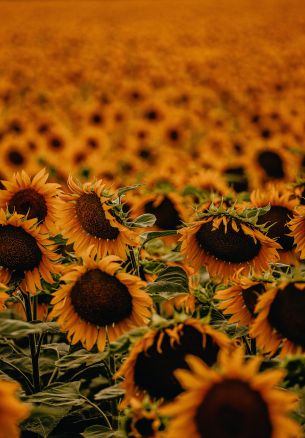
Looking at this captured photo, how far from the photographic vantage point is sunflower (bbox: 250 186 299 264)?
2443 mm

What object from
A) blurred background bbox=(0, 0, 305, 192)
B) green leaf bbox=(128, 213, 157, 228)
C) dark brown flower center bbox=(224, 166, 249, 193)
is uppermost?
green leaf bbox=(128, 213, 157, 228)

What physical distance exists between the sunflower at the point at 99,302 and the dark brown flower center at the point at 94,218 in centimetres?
28

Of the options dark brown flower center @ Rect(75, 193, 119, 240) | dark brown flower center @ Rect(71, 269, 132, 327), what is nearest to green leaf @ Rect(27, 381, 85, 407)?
dark brown flower center @ Rect(71, 269, 132, 327)

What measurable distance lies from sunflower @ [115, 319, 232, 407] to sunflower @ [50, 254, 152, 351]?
260 mm

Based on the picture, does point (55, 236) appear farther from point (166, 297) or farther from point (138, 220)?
point (166, 297)

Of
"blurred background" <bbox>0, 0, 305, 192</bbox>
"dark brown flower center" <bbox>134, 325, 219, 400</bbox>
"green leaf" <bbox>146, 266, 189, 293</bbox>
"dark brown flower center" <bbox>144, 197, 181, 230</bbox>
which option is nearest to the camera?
"dark brown flower center" <bbox>134, 325, 219, 400</bbox>

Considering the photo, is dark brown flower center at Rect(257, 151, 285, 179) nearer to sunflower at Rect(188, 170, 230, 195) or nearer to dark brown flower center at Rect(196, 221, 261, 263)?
sunflower at Rect(188, 170, 230, 195)

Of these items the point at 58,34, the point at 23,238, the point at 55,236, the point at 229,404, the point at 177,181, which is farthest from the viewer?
the point at 58,34

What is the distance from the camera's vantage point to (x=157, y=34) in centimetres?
1775

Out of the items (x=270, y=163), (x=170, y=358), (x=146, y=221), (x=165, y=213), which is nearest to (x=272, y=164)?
(x=270, y=163)

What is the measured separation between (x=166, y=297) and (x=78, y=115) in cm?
695

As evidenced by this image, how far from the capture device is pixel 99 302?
183cm

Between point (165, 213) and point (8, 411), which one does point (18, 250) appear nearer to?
point (8, 411)

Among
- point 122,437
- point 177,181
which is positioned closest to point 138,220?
point 122,437
